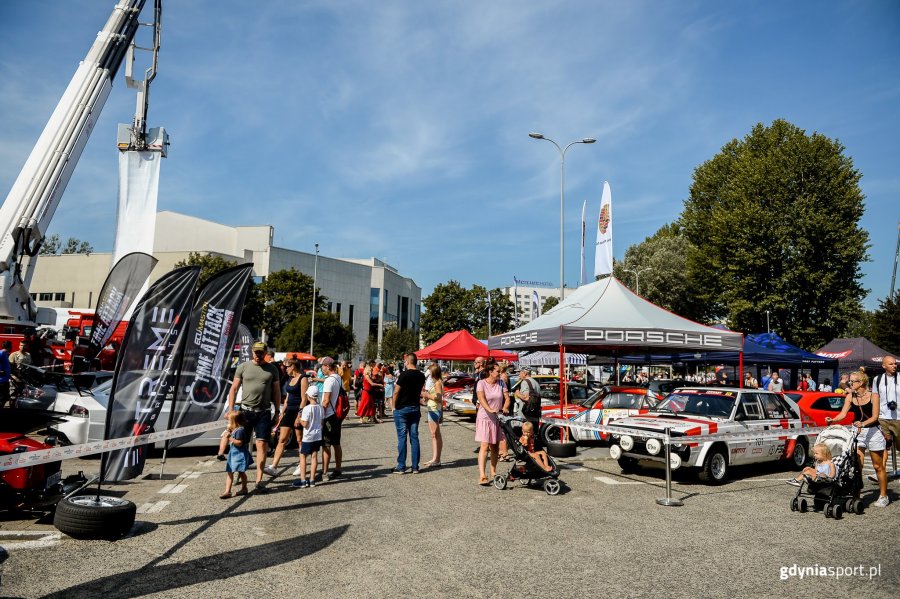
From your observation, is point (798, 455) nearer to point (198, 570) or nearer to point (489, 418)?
point (489, 418)

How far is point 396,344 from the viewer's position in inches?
2884

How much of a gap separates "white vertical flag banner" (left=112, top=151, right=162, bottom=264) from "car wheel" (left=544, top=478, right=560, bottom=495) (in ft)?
78.9

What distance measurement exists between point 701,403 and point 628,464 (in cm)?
173

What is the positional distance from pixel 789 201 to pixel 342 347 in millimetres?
43213

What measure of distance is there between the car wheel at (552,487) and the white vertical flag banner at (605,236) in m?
9.55

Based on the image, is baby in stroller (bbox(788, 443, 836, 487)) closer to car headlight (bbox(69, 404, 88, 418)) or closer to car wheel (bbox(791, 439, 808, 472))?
car wheel (bbox(791, 439, 808, 472))

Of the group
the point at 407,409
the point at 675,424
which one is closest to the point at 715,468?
the point at 675,424

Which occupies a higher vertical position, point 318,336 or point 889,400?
point 318,336

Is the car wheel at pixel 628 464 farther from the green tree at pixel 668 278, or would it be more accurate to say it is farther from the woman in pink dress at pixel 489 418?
the green tree at pixel 668 278

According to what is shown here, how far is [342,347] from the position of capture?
63.1m

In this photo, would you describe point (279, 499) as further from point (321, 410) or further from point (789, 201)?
point (789, 201)

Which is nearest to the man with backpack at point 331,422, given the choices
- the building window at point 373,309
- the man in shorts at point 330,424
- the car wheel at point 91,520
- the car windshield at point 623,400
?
the man in shorts at point 330,424

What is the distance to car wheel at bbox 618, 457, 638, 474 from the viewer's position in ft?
33.8

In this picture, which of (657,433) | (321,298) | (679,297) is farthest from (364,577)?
(321,298)
